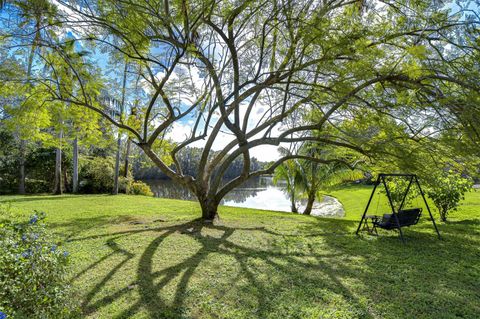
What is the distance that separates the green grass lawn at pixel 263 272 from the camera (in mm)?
3486

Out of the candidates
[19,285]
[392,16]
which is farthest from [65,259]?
[392,16]

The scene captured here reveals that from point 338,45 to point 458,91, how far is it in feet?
8.00

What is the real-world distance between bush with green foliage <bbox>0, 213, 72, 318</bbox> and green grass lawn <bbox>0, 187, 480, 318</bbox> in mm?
720

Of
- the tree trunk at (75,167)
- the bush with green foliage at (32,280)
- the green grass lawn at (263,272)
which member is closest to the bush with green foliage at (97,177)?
Answer: the tree trunk at (75,167)

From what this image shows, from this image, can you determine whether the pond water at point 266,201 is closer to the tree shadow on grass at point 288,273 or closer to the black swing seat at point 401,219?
the black swing seat at point 401,219

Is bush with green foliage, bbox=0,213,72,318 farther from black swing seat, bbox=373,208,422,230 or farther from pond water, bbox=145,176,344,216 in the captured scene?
pond water, bbox=145,176,344,216

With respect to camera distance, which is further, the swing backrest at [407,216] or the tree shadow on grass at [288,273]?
the swing backrest at [407,216]

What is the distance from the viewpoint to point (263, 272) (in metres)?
4.69

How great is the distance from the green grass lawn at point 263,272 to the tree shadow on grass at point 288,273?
0.02 meters

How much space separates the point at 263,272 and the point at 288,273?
408 mm

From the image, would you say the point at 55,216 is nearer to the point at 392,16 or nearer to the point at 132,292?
the point at 132,292

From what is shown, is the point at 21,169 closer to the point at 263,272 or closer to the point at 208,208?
the point at 208,208

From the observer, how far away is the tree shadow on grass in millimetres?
3541

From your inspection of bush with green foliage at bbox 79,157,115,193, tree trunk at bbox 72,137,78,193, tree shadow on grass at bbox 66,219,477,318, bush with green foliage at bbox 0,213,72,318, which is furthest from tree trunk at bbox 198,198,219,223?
bush with green foliage at bbox 79,157,115,193
